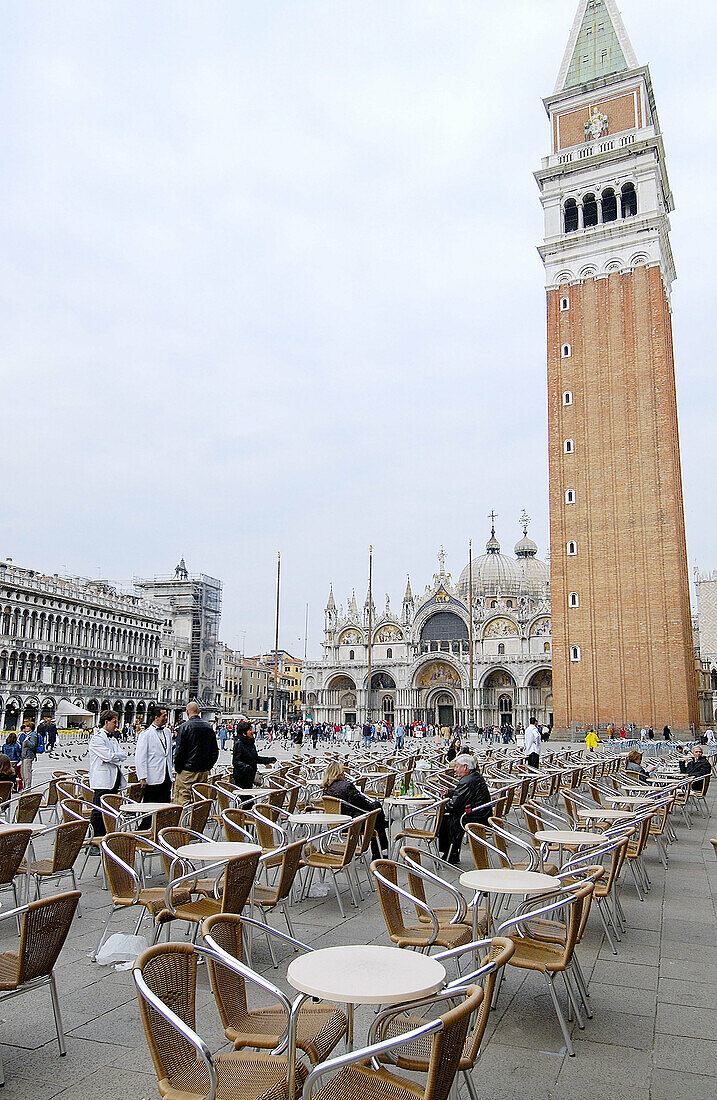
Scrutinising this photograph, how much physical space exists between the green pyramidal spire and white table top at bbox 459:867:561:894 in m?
41.3

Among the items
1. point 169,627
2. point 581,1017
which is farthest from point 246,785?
point 169,627

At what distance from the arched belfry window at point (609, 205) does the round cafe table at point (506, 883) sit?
36.1m

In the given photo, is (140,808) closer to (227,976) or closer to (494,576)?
(227,976)

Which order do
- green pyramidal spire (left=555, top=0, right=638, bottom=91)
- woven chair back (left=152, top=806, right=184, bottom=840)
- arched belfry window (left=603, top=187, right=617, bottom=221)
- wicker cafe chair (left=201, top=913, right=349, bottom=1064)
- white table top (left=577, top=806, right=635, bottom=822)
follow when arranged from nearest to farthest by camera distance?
1. wicker cafe chair (left=201, top=913, right=349, bottom=1064)
2. woven chair back (left=152, top=806, right=184, bottom=840)
3. white table top (left=577, top=806, right=635, bottom=822)
4. arched belfry window (left=603, top=187, right=617, bottom=221)
5. green pyramidal spire (left=555, top=0, right=638, bottom=91)

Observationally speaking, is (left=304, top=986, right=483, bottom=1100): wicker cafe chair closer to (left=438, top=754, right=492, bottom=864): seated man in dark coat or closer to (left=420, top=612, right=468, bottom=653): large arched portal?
(left=438, top=754, right=492, bottom=864): seated man in dark coat

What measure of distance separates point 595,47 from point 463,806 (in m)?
42.5

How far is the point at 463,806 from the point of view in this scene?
23.4ft

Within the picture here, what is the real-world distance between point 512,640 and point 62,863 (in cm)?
5265

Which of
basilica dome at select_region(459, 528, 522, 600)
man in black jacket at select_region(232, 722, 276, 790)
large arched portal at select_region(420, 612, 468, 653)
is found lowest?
man in black jacket at select_region(232, 722, 276, 790)

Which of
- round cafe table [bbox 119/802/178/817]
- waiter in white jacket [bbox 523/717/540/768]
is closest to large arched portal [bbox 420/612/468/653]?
waiter in white jacket [bbox 523/717/540/768]

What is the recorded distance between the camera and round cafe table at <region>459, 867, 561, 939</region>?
4.24 metres

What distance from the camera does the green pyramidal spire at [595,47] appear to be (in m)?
37.2

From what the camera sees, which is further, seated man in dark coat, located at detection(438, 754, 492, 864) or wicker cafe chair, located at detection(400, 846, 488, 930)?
seated man in dark coat, located at detection(438, 754, 492, 864)

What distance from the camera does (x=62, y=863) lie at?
18.2ft
